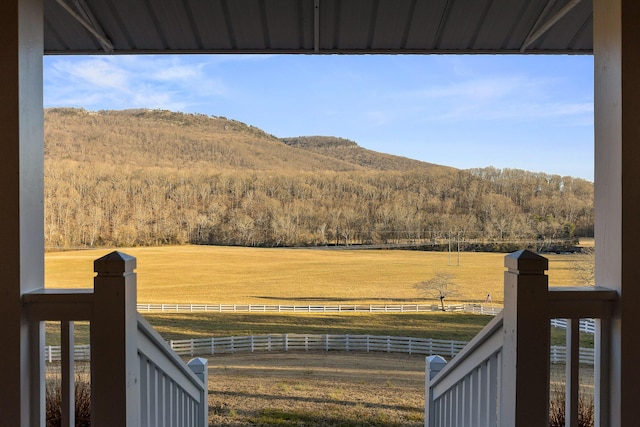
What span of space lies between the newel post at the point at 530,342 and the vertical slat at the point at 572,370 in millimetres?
90

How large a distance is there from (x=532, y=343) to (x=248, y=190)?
40.4 feet

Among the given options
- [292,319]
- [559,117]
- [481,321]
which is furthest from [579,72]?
[292,319]

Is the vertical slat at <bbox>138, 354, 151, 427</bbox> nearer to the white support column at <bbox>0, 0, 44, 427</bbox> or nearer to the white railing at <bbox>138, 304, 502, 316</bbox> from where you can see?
the white support column at <bbox>0, 0, 44, 427</bbox>

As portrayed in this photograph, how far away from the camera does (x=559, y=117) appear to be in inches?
506

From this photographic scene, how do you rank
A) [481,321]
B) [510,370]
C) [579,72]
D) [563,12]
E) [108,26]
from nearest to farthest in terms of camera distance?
[510,370], [563,12], [108,26], [481,321], [579,72]

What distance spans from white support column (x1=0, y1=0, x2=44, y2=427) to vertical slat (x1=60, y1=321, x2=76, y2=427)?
4 cm

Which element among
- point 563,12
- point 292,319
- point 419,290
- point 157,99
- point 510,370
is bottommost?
point 292,319

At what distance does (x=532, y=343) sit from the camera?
760mm

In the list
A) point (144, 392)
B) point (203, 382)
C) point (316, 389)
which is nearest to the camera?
point (144, 392)

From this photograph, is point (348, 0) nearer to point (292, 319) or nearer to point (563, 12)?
point (563, 12)

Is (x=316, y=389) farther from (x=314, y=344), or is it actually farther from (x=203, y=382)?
Result: (x=203, y=382)

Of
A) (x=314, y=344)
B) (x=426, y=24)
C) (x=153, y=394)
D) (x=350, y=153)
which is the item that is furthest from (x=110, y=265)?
(x=350, y=153)

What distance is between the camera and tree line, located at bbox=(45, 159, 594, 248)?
10.9m

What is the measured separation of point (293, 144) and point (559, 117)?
8054 millimetres
